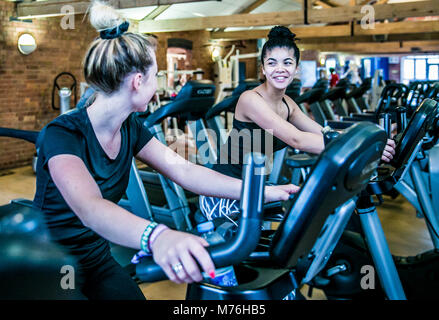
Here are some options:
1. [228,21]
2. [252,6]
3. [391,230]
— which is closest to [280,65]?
[391,230]

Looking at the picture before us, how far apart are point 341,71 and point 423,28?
884 cm

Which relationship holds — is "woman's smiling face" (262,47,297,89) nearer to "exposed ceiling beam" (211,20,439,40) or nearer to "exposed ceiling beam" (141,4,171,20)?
"exposed ceiling beam" (141,4,171,20)

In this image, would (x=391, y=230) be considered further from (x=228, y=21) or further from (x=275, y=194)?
(x=228, y=21)

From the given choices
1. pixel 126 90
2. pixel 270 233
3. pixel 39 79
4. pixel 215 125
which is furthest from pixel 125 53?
pixel 39 79

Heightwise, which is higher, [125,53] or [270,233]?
[125,53]

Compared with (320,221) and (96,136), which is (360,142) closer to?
(320,221)

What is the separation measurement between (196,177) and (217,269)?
0.61 m

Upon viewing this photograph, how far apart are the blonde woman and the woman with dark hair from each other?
0.60 m

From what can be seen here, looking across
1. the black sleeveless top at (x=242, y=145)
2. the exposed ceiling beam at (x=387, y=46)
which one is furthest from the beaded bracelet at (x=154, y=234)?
the exposed ceiling beam at (x=387, y=46)

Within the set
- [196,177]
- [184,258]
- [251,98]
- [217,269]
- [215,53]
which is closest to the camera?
[184,258]

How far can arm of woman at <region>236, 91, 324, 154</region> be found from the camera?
183 cm

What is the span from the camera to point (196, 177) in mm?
1479

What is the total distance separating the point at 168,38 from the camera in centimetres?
1005
